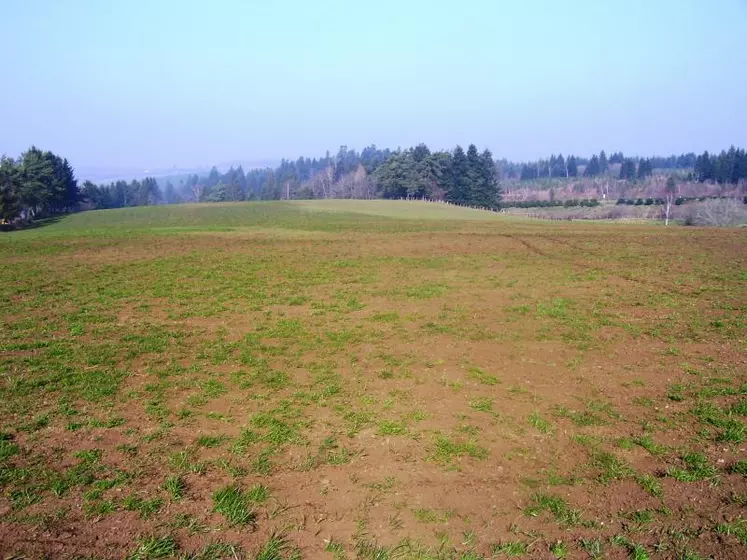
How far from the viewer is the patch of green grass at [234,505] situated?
5.07 meters

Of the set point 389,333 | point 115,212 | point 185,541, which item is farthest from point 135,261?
point 115,212

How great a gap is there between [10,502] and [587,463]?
6316 millimetres

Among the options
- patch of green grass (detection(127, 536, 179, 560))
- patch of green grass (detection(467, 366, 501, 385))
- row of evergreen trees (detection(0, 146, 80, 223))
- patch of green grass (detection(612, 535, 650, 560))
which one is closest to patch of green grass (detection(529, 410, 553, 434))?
patch of green grass (detection(467, 366, 501, 385))

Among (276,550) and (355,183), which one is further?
(355,183)

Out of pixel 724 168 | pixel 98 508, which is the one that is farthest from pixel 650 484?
pixel 724 168

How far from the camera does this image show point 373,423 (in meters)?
7.23

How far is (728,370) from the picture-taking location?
30.2 ft

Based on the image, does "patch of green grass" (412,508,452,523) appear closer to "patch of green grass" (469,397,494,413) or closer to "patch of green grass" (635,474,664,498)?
"patch of green grass" (635,474,664,498)

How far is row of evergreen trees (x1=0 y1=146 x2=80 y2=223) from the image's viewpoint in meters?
57.6

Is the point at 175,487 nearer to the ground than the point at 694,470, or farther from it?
farther from it

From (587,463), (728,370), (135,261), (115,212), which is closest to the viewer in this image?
(587,463)

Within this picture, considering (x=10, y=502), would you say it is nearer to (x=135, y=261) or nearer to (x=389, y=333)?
(x=389, y=333)

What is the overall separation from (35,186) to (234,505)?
244 ft

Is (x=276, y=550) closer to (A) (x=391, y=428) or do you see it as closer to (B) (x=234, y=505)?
(B) (x=234, y=505)
